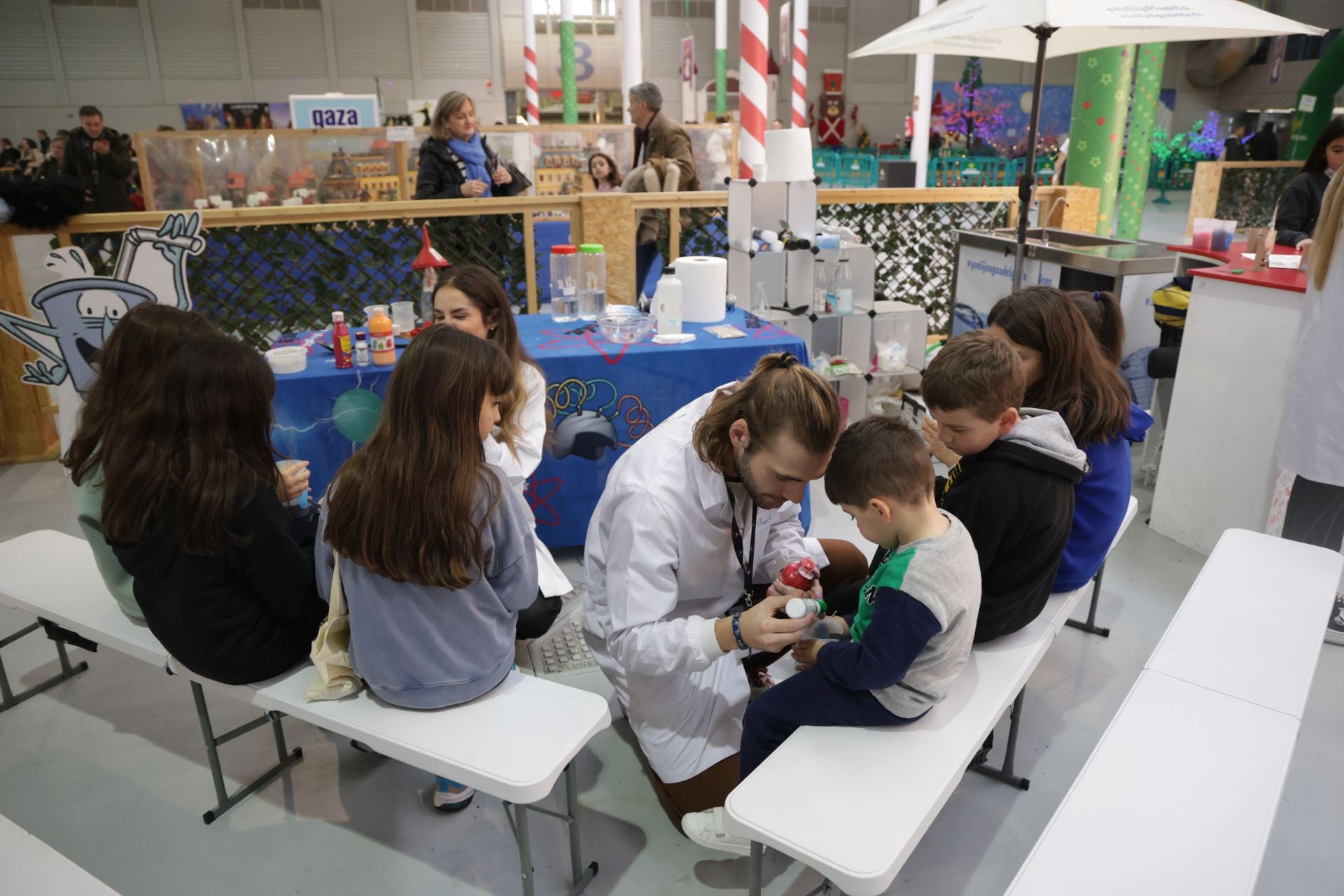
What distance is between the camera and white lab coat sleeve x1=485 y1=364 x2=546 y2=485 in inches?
109

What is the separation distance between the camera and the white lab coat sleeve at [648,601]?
1.78 meters

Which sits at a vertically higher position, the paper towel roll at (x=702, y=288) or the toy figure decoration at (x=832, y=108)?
the toy figure decoration at (x=832, y=108)

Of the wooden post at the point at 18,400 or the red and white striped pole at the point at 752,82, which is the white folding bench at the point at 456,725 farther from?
the red and white striped pole at the point at 752,82

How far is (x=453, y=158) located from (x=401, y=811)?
Answer: 3914 mm

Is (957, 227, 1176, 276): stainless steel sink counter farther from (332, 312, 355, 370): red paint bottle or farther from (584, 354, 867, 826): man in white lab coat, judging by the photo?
(332, 312, 355, 370): red paint bottle

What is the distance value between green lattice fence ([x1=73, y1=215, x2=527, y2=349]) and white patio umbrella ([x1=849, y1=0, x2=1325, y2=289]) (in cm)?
219

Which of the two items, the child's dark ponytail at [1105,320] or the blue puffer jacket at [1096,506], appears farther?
the child's dark ponytail at [1105,320]

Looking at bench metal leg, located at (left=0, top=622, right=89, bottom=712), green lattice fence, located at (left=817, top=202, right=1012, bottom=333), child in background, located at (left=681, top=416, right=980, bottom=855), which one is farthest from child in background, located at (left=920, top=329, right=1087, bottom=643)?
green lattice fence, located at (left=817, top=202, right=1012, bottom=333)

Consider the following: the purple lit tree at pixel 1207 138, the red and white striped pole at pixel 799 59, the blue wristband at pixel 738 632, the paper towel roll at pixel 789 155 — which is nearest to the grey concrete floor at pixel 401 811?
the blue wristband at pixel 738 632

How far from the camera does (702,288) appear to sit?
3.64 m

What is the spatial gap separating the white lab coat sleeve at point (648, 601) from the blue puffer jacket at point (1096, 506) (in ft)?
3.24

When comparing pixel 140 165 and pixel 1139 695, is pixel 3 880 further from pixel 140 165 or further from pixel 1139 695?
pixel 140 165

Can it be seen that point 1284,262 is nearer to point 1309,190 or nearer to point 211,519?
point 1309,190

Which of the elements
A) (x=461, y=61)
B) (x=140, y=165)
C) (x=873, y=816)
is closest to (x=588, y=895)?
(x=873, y=816)
